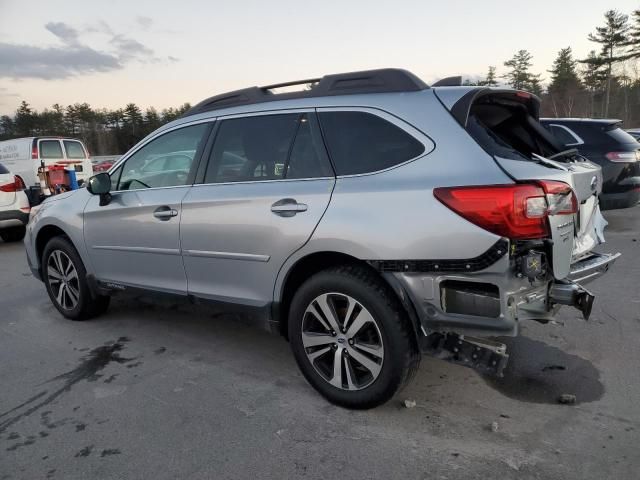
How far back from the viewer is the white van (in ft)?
47.5

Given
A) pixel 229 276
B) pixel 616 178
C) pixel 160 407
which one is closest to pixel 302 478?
pixel 160 407

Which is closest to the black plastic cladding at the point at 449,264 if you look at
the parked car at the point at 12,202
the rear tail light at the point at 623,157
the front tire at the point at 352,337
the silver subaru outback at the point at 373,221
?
the silver subaru outback at the point at 373,221

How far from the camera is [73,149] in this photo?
15773 millimetres

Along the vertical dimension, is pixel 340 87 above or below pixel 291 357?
above

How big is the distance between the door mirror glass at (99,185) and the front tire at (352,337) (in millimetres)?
2086

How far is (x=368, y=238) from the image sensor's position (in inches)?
105

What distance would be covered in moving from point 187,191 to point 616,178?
22.0 ft

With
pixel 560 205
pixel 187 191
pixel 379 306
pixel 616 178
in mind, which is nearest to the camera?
pixel 560 205

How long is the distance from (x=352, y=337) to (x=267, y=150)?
133 centimetres

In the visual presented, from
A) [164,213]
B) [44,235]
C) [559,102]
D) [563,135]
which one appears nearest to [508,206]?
[164,213]

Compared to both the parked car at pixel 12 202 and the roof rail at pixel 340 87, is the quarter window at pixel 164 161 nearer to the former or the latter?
the roof rail at pixel 340 87

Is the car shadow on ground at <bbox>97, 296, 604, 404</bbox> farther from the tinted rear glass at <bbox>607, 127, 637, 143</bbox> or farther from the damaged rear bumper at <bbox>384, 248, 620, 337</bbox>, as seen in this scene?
the tinted rear glass at <bbox>607, 127, 637, 143</bbox>

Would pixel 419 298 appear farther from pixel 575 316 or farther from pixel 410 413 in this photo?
pixel 575 316

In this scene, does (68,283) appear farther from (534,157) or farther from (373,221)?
(534,157)
